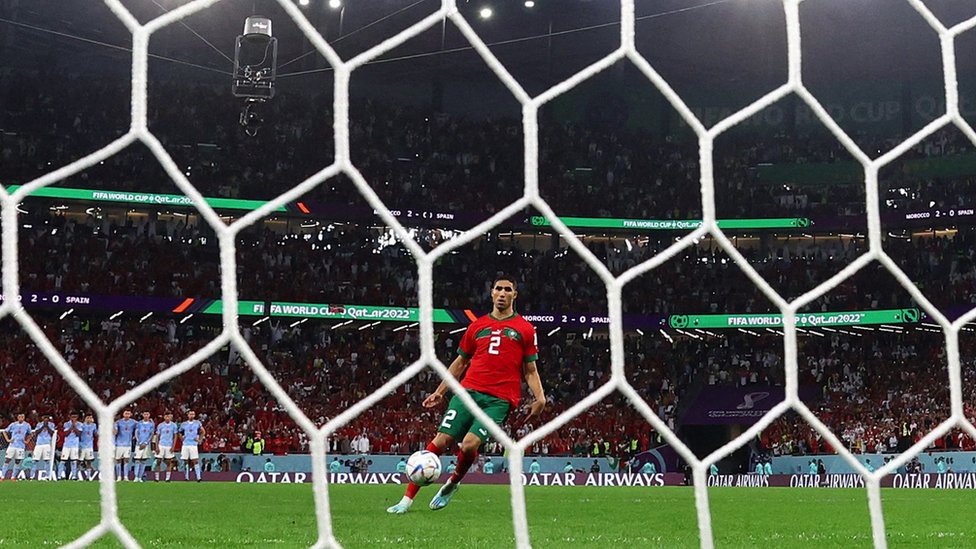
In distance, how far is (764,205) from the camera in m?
24.7

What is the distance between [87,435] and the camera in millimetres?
13266

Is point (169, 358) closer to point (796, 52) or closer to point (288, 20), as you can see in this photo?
point (288, 20)

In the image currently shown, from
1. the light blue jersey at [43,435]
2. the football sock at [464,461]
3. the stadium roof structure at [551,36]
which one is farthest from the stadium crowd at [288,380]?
the football sock at [464,461]

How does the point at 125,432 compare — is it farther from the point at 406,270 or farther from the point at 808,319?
the point at 808,319

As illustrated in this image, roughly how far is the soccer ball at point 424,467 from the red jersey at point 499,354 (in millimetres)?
424

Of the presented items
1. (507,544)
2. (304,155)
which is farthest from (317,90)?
(507,544)

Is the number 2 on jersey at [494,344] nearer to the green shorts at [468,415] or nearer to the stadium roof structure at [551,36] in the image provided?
the green shorts at [468,415]

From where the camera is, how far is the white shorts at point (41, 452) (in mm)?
12828

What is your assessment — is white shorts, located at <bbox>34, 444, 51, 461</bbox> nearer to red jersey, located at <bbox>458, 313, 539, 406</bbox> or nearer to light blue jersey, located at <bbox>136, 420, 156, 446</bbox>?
light blue jersey, located at <bbox>136, 420, 156, 446</bbox>

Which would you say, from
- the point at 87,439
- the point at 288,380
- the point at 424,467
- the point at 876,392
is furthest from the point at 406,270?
the point at 424,467

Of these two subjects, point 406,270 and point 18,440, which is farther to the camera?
point 406,270

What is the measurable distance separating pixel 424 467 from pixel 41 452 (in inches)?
390

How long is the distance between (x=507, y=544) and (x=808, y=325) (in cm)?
1915

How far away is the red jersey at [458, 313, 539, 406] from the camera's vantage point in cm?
486
